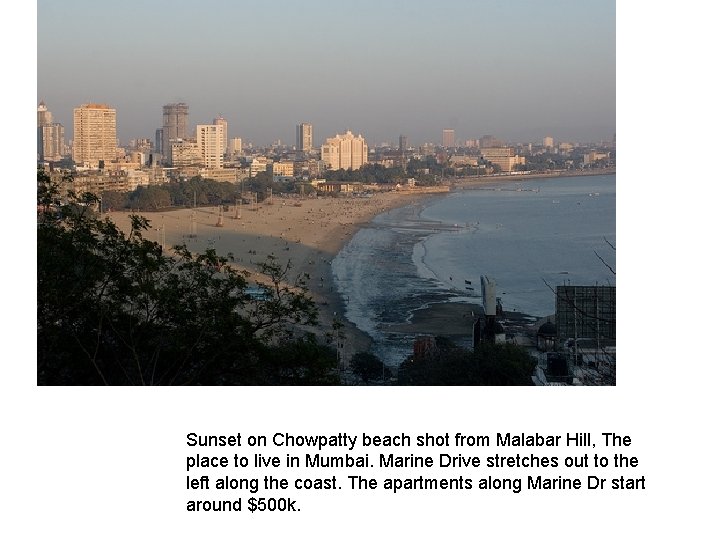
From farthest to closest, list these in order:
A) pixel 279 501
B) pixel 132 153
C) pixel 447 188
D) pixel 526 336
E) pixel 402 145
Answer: pixel 402 145 → pixel 447 188 → pixel 132 153 → pixel 526 336 → pixel 279 501

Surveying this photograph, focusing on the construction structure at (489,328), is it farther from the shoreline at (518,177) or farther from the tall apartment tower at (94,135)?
the shoreline at (518,177)

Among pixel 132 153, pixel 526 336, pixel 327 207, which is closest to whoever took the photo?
pixel 526 336

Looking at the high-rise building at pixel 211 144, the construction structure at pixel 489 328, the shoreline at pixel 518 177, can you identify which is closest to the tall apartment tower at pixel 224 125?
the high-rise building at pixel 211 144

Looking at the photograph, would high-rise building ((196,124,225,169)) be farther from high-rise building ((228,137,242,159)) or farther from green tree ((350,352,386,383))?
A: green tree ((350,352,386,383))
